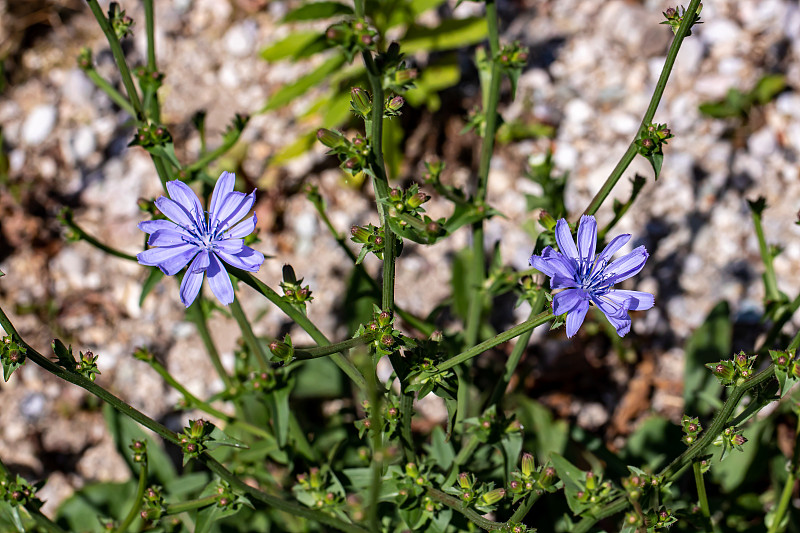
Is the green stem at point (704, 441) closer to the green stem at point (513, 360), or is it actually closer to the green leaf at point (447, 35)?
the green stem at point (513, 360)

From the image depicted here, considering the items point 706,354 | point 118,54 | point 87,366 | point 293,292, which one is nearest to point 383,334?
point 293,292

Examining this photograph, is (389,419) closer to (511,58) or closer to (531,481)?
(531,481)

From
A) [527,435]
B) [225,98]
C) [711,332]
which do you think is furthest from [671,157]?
[225,98]

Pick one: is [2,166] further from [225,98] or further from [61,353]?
[61,353]

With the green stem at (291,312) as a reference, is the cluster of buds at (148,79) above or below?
above

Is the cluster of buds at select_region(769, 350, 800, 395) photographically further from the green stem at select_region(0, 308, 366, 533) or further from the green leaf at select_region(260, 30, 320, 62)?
the green leaf at select_region(260, 30, 320, 62)

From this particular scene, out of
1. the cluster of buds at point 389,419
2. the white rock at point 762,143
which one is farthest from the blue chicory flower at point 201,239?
the white rock at point 762,143

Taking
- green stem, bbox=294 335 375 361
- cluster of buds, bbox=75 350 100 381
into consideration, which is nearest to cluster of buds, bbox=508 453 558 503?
green stem, bbox=294 335 375 361
